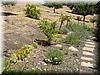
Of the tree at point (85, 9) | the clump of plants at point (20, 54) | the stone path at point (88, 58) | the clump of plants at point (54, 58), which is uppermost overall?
the tree at point (85, 9)

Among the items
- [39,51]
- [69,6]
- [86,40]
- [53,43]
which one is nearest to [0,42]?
[39,51]

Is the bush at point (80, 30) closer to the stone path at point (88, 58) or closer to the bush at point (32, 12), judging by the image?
the stone path at point (88, 58)

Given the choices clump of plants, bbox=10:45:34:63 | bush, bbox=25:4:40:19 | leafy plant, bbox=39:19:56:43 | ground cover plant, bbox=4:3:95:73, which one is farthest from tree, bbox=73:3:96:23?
clump of plants, bbox=10:45:34:63

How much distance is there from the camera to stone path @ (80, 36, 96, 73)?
230 inches

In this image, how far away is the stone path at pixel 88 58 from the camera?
5837 mm

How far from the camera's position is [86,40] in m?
8.64

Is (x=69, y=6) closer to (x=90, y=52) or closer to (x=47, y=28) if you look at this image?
(x=47, y=28)

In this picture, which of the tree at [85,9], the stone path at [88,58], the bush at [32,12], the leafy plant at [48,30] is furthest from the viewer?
the tree at [85,9]

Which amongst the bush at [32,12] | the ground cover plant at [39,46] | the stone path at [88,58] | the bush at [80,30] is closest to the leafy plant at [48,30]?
the ground cover plant at [39,46]

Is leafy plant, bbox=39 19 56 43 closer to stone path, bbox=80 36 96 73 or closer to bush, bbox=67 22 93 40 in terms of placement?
stone path, bbox=80 36 96 73

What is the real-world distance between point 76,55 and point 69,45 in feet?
3.09

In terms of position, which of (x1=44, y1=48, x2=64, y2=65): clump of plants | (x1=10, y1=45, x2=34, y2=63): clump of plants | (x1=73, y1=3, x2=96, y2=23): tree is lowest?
(x1=44, y1=48, x2=64, y2=65): clump of plants

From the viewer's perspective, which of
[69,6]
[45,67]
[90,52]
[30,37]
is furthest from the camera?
[69,6]

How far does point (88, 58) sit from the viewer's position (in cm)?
658
